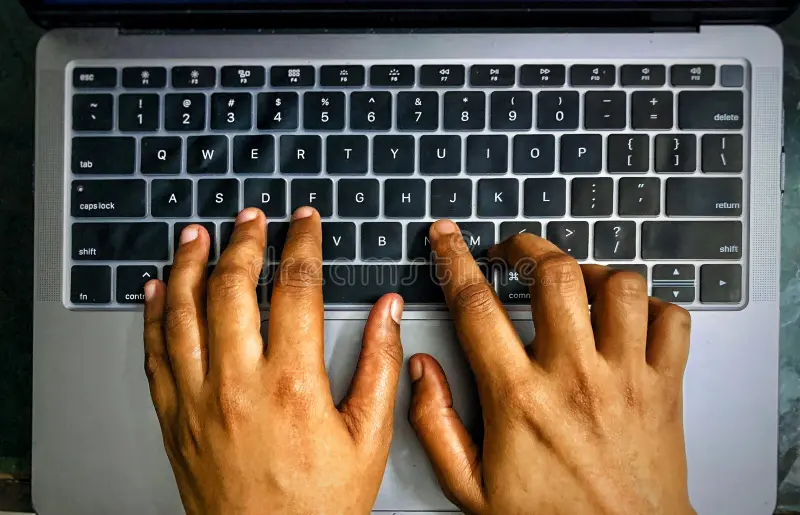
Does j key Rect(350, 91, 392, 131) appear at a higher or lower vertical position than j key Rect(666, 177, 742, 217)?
higher

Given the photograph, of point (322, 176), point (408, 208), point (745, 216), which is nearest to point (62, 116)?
point (322, 176)

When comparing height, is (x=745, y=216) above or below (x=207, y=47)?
below

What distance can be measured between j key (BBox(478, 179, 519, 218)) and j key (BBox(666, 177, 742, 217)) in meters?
0.18

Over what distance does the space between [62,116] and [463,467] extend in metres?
0.60

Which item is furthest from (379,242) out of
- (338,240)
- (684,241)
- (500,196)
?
(684,241)

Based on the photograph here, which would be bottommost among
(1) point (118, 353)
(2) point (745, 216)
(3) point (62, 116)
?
(1) point (118, 353)

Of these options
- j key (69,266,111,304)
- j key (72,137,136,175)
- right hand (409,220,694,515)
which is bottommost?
right hand (409,220,694,515)

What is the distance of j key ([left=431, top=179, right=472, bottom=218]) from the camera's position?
547 millimetres

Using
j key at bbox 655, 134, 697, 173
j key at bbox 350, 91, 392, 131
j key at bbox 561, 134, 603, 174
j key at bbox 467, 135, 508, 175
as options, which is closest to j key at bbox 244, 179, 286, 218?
j key at bbox 350, 91, 392, 131

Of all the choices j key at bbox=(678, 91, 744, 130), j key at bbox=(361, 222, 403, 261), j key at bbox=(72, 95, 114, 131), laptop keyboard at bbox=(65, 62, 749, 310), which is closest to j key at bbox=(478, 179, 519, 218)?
laptop keyboard at bbox=(65, 62, 749, 310)

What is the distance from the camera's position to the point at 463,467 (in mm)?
529

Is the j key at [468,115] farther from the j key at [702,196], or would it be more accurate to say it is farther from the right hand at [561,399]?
the j key at [702,196]

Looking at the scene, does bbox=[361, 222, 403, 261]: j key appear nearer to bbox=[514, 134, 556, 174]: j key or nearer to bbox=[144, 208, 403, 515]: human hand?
bbox=[144, 208, 403, 515]: human hand

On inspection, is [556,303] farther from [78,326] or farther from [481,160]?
[78,326]
